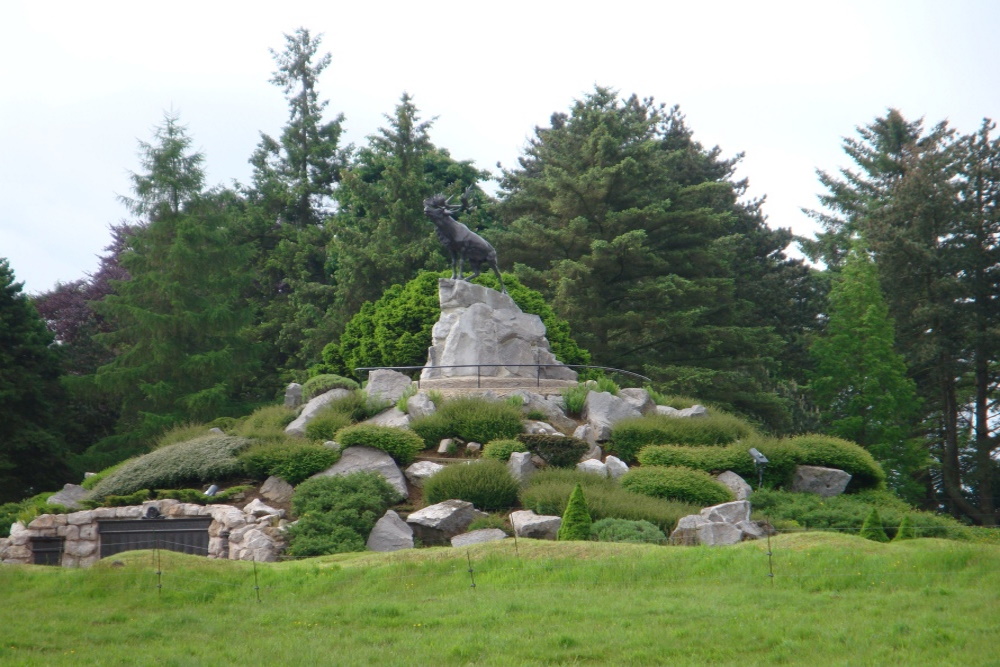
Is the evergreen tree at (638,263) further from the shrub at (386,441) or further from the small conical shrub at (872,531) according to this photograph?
the small conical shrub at (872,531)

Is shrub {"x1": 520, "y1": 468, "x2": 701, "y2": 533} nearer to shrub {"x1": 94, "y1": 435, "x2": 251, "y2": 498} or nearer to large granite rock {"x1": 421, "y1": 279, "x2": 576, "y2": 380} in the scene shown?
large granite rock {"x1": 421, "y1": 279, "x2": 576, "y2": 380}

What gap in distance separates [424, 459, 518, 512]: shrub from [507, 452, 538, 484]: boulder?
0.44m

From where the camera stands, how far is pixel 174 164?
1470 inches

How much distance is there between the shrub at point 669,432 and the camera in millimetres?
24078

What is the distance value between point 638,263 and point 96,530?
2268 cm

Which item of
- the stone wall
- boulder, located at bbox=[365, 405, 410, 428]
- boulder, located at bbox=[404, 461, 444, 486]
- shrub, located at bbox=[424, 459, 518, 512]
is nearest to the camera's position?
the stone wall

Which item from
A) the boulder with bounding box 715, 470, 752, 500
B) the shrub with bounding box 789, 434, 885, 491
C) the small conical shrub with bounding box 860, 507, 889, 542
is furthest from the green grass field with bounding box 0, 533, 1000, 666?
the shrub with bounding box 789, 434, 885, 491

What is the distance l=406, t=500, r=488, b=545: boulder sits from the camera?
2005 cm

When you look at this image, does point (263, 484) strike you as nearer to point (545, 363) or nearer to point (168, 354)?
point (545, 363)

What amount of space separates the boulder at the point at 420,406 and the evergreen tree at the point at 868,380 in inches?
661

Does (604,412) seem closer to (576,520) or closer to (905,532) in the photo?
(576,520)

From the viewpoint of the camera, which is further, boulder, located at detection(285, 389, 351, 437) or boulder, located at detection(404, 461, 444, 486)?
boulder, located at detection(285, 389, 351, 437)

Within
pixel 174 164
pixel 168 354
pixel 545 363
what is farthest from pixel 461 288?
pixel 174 164

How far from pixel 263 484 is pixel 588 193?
20369mm
